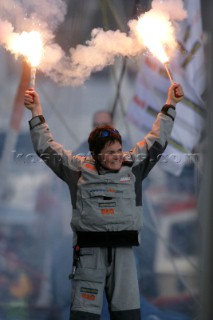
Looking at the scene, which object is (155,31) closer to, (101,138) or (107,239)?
(101,138)

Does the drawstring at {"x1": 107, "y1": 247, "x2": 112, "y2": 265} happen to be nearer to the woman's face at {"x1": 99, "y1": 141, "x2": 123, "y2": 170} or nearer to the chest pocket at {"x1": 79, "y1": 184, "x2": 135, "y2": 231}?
the chest pocket at {"x1": 79, "y1": 184, "x2": 135, "y2": 231}

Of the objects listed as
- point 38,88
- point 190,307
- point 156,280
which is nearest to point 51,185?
point 38,88

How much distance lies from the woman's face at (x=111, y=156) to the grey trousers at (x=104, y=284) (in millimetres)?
340

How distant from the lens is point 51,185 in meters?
3.38

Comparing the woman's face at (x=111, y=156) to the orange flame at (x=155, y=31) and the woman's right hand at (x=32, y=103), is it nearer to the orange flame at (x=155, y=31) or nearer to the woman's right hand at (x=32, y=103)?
the woman's right hand at (x=32, y=103)

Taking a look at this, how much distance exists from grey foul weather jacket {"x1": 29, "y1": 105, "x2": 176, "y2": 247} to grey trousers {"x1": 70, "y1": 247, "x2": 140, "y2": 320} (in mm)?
58

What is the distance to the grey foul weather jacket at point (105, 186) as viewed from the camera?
101 inches

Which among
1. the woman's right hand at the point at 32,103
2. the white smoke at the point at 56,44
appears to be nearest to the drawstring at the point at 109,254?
the woman's right hand at the point at 32,103

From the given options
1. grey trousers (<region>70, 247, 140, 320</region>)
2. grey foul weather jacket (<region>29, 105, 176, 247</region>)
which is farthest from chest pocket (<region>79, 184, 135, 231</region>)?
grey trousers (<region>70, 247, 140, 320</region>)

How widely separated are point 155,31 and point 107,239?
3.31 feet

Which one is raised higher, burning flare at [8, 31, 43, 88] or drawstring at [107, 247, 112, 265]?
burning flare at [8, 31, 43, 88]

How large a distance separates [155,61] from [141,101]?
0.22m

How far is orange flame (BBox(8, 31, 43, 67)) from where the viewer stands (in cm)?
290

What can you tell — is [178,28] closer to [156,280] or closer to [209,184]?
[209,184]
